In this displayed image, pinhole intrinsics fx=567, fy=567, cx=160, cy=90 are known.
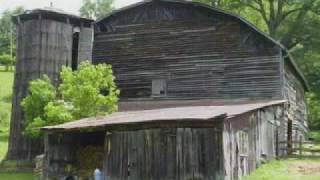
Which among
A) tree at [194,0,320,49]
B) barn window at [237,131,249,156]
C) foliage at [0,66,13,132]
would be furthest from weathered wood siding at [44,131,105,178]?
tree at [194,0,320,49]

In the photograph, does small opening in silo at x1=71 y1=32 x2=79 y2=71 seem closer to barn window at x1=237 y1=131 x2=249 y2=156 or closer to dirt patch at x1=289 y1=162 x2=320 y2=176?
barn window at x1=237 y1=131 x2=249 y2=156

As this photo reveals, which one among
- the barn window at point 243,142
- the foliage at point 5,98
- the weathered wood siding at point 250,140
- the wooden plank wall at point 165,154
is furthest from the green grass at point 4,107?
the barn window at point 243,142

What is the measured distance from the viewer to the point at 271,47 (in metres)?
28.1

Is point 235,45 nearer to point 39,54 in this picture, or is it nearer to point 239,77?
point 239,77

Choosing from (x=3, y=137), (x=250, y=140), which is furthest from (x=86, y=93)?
(x=3, y=137)

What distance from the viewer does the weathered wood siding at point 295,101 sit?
3098cm

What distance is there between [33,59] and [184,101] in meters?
8.13

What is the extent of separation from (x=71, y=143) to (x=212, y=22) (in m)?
10.3

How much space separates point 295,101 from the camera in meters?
34.7

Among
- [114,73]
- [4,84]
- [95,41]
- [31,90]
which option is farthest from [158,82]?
[4,84]

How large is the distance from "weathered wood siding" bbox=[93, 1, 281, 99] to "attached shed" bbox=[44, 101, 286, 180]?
14.3 feet

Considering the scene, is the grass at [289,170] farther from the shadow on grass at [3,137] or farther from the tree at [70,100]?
the shadow on grass at [3,137]

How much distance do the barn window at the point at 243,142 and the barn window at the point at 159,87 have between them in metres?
9.11

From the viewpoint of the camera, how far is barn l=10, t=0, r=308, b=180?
19.5 m
